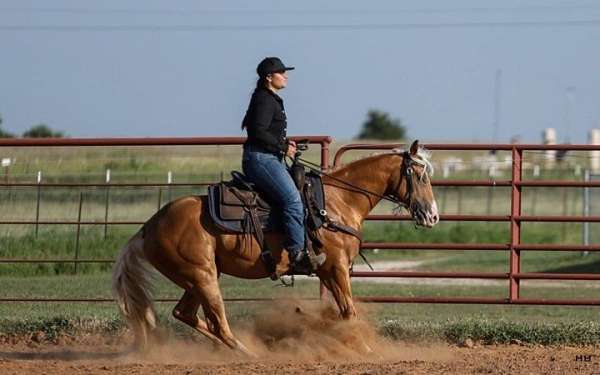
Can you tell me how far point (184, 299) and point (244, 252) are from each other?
2.33ft

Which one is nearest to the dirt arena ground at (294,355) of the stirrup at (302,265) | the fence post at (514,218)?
the stirrup at (302,265)

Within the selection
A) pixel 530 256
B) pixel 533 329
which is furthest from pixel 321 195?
pixel 530 256

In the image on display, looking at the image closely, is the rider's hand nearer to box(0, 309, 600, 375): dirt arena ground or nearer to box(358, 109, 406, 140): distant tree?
box(0, 309, 600, 375): dirt arena ground

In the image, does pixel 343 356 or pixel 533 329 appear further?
pixel 533 329

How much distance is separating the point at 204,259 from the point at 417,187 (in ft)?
6.32

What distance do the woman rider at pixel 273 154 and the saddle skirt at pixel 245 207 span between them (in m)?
0.09

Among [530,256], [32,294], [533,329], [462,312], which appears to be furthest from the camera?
[530,256]

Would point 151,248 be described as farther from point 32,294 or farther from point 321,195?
point 32,294

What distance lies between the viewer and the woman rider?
30.6 feet

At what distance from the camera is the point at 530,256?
84.0ft

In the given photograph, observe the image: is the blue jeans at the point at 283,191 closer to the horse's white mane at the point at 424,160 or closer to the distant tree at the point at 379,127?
the horse's white mane at the point at 424,160

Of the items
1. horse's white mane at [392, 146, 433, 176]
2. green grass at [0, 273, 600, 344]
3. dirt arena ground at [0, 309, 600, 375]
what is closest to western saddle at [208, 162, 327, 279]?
dirt arena ground at [0, 309, 600, 375]

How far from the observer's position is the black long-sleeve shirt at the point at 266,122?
932 cm

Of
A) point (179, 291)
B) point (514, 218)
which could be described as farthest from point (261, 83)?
point (179, 291)
